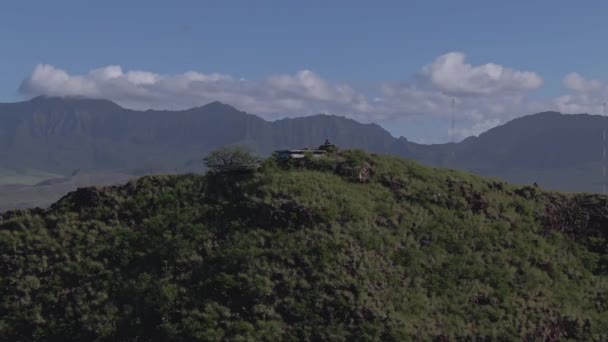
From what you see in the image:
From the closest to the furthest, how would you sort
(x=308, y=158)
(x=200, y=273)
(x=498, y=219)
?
(x=200, y=273), (x=498, y=219), (x=308, y=158)

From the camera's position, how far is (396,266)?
4162cm

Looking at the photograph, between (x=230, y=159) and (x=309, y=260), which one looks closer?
(x=309, y=260)

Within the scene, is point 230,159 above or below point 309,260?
above

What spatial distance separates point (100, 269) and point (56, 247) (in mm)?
4057

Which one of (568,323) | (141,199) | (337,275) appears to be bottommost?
(568,323)

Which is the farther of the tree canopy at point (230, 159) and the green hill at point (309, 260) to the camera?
the tree canopy at point (230, 159)

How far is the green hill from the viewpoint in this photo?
38031 mm

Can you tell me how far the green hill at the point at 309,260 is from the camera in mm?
38031

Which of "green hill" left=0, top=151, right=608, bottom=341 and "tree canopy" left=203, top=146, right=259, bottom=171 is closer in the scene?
"green hill" left=0, top=151, right=608, bottom=341

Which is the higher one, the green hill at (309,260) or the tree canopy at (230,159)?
the tree canopy at (230,159)

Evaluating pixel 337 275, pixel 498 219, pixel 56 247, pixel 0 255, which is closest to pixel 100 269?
pixel 56 247

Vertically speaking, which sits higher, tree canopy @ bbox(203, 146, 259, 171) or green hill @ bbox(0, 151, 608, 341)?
tree canopy @ bbox(203, 146, 259, 171)

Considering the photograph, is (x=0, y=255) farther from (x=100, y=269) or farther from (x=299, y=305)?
(x=299, y=305)

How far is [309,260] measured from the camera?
1604 inches
